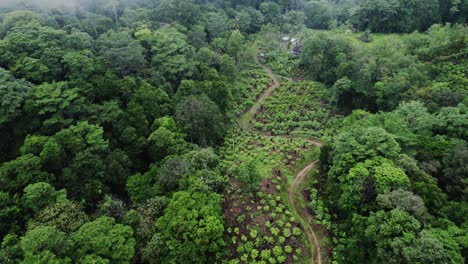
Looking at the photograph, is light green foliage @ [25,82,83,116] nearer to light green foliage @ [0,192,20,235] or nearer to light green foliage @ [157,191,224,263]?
light green foliage @ [0,192,20,235]

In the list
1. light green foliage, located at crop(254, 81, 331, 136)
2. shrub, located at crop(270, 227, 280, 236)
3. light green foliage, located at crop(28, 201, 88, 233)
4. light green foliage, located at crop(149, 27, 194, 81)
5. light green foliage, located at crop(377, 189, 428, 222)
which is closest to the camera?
light green foliage, located at crop(377, 189, 428, 222)

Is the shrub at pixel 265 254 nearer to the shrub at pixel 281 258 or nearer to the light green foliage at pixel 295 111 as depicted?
the shrub at pixel 281 258

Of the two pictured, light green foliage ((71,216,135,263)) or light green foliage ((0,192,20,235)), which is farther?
light green foliage ((0,192,20,235))

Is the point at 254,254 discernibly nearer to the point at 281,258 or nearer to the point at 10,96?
the point at 281,258

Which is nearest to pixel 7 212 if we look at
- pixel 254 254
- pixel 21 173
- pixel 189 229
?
pixel 21 173

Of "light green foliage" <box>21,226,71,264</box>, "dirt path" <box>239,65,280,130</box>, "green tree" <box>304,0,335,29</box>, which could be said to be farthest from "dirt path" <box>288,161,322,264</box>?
"green tree" <box>304,0,335,29</box>

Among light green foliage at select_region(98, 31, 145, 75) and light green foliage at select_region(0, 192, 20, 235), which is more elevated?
light green foliage at select_region(98, 31, 145, 75)
